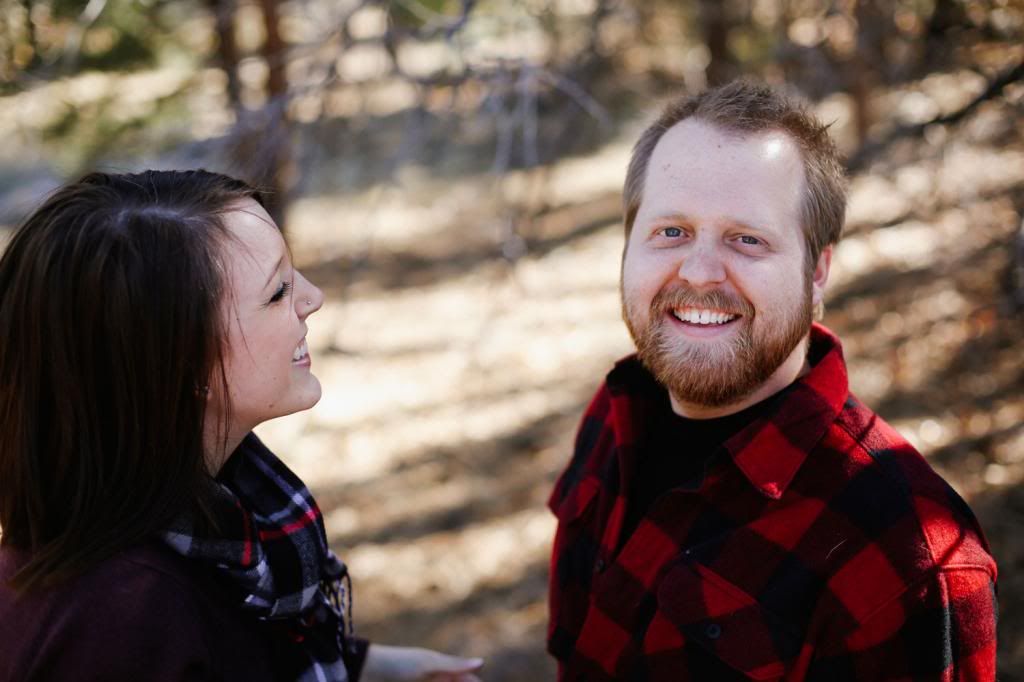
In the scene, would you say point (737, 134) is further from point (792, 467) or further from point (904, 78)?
point (904, 78)

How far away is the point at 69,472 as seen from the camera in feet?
4.65

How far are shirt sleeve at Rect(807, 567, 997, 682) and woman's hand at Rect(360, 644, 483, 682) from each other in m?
0.83

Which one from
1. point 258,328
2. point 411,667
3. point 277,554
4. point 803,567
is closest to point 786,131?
point 803,567

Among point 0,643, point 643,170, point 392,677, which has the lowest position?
point 392,677

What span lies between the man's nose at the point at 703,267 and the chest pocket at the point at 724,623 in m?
0.52

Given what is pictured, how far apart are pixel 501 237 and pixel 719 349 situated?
185 cm

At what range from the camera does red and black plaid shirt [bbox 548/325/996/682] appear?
150 centimetres

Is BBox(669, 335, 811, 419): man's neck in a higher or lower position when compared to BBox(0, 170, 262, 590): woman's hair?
lower

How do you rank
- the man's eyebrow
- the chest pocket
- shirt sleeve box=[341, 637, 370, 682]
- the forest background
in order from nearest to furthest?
the chest pocket < the man's eyebrow < shirt sleeve box=[341, 637, 370, 682] < the forest background

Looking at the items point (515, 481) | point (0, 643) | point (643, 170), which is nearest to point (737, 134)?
point (643, 170)

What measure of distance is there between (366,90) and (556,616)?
7.27 ft

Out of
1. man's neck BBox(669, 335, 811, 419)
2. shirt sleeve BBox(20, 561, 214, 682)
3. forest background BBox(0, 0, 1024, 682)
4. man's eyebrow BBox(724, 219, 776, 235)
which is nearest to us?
shirt sleeve BBox(20, 561, 214, 682)

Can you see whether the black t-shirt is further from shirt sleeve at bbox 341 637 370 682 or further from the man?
shirt sleeve at bbox 341 637 370 682

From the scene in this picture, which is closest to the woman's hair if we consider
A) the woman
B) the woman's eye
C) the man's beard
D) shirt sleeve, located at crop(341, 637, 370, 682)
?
the woman
